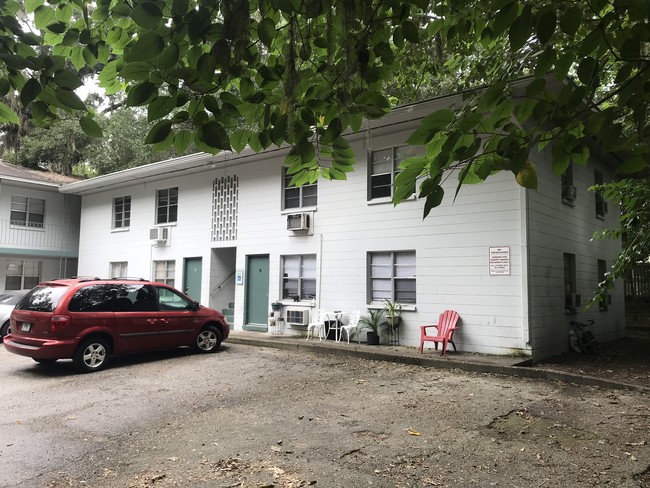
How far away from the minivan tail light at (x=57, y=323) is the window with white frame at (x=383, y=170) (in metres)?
7.39

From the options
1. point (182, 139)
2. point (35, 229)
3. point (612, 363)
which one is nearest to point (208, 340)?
point (612, 363)

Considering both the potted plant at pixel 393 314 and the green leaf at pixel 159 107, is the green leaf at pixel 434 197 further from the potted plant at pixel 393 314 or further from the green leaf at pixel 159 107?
the potted plant at pixel 393 314

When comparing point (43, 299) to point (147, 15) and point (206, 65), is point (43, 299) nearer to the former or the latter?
point (206, 65)

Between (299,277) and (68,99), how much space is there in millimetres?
11180

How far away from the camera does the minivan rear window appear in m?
8.75

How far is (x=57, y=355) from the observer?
28.1 feet

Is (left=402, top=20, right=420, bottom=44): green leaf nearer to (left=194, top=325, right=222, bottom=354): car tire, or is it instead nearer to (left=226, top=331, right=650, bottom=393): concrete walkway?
(left=226, top=331, right=650, bottom=393): concrete walkway

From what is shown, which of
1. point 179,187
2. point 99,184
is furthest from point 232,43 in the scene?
point 99,184

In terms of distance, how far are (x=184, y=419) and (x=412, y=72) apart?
20.7ft

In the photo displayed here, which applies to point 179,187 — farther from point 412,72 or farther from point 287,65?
point 287,65

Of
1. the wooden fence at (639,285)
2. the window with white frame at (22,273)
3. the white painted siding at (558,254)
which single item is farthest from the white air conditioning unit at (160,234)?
the wooden fence at (639,285)

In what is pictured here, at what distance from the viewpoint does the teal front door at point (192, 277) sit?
52.8 ft

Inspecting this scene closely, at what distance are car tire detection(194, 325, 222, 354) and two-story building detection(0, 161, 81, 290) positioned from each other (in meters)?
12.5

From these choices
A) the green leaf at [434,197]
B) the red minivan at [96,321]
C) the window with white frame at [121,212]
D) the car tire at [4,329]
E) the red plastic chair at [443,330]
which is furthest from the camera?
the window with white frame at [121,212]
